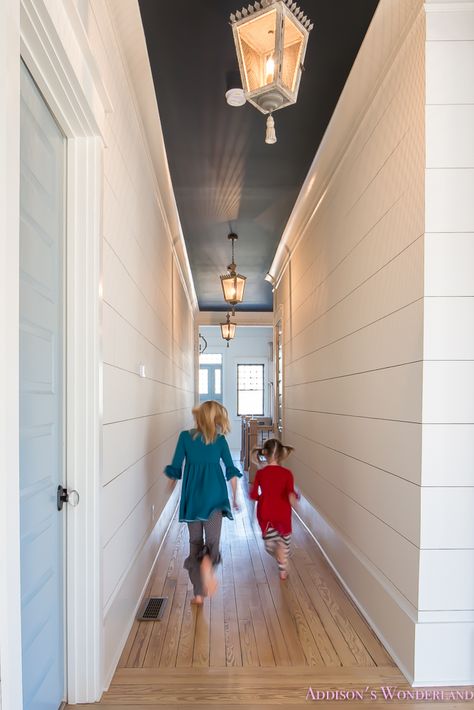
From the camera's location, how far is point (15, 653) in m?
1.19

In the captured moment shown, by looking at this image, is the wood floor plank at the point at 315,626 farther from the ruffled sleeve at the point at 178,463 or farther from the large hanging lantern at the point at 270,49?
the large hanging lantern at the point at 270,49

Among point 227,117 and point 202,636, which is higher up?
point 227,117

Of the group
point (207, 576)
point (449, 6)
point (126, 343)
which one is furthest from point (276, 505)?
point (449, 6)

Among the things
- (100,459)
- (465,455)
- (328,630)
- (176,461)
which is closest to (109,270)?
(100,459)

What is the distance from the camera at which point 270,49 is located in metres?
1.67

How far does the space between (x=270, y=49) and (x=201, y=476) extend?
2.31 metres

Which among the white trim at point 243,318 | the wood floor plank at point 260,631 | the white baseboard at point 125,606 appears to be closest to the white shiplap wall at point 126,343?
the white baseboard at point 125,606

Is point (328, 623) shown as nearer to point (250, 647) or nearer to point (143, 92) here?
point (250, 647)

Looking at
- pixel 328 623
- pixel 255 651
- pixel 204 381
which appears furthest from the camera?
pixel 204 381

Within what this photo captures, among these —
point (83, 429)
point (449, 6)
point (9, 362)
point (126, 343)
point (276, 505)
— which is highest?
point (449, 6)

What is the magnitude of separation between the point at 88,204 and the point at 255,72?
2.56ft

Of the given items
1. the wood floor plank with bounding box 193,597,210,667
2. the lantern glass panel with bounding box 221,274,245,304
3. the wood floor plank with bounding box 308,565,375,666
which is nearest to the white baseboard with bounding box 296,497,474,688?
the wood floor plank with bounding box 308,565,375,666

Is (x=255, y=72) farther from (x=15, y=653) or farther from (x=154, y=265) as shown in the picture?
(x=154, y=265)

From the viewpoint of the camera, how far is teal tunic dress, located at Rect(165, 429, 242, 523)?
3.12 metres
